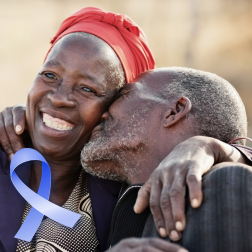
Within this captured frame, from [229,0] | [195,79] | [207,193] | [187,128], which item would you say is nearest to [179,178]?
[207,193]

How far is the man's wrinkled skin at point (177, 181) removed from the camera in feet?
7.70

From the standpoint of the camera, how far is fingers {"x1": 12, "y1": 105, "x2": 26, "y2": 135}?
11.6ft

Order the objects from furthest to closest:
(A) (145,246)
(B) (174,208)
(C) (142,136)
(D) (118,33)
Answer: (D) (118,33), (C) (142,136), (B) (174,208), (A) (145,246)

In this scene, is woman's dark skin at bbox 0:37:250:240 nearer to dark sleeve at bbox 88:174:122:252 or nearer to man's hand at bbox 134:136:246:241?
dark sleeve at bbox 88:174:122:252

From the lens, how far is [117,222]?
294 cm

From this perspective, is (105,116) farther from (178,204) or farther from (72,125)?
(178,204)

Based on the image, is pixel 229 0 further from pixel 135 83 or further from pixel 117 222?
pixel 117 222

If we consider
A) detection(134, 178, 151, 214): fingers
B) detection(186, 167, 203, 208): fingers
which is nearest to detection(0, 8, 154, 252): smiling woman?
detection(134, 178, 151, 214): fingers

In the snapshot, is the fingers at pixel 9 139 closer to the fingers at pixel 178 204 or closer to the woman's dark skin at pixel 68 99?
the woman's dark skin at pixel 68 99

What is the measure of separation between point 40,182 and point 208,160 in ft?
4.33

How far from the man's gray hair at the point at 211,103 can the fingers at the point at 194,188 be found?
3.10 ft

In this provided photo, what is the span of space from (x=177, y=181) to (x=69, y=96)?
128 centimetres

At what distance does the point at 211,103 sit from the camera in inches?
132

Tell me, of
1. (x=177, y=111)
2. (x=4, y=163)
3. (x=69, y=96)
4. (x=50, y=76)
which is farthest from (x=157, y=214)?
(x=50, y=76)
